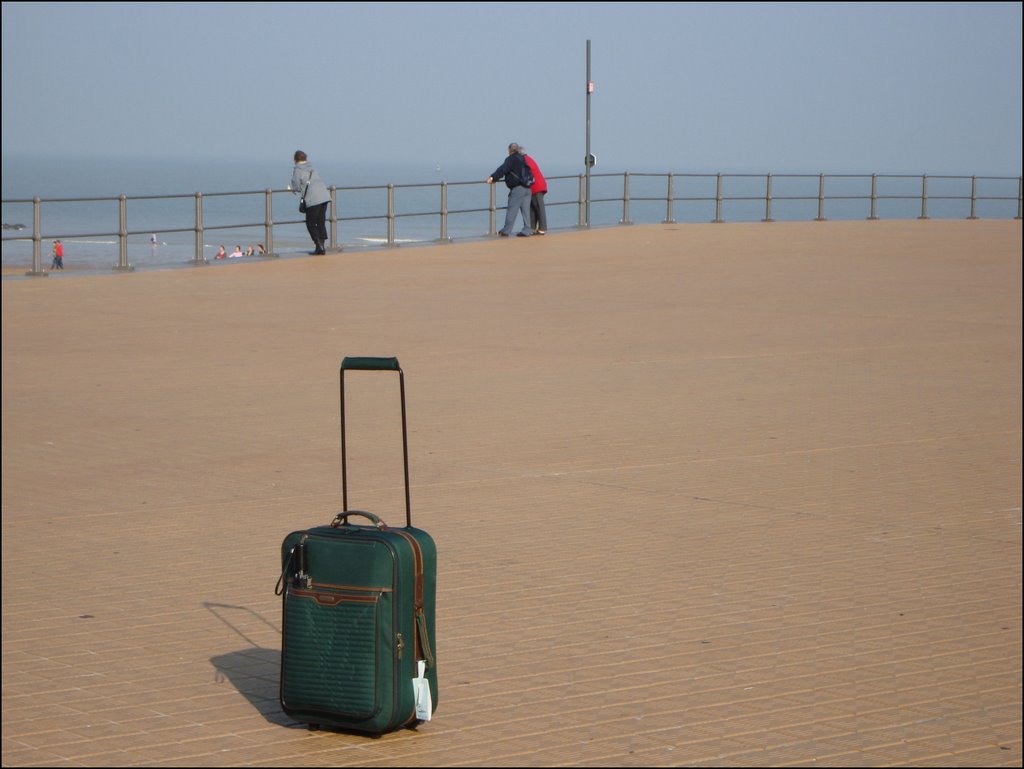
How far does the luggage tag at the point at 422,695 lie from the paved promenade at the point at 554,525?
87 millimetres

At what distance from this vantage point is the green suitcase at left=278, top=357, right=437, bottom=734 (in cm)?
464

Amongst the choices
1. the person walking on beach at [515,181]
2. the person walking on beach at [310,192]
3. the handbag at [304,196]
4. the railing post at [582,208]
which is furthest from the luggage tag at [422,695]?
the railing post at [582,208]

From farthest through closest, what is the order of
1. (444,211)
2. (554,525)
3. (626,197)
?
1. (626,197)
2. (444,211)
3. (554,525)

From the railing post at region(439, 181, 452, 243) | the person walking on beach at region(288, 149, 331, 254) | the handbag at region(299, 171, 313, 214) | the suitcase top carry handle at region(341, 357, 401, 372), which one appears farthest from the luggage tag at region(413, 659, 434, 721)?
the railing post at region(439, 181, 452, 243)

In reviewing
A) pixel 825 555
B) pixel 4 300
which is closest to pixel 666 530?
pixel 825 555

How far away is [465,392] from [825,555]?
207 inches

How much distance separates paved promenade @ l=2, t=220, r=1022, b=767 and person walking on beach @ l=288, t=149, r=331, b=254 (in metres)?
7.43

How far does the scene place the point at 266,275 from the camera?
2194 cm

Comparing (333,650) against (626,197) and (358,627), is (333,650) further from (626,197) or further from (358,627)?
(626,197)

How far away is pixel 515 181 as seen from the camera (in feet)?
89.5

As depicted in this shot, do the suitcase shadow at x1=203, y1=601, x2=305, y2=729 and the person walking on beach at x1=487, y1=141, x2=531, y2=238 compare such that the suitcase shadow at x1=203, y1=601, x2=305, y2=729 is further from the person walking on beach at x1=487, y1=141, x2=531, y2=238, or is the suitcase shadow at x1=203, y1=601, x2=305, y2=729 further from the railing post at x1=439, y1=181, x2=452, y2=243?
the railing post at x1=439, y1=181, x2=452, y2=243

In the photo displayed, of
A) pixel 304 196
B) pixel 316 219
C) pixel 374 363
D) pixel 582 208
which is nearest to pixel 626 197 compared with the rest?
pixel 582 208

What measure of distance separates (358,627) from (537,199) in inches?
946

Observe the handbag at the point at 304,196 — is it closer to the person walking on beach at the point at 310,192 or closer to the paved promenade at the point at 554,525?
the person walking on beach at the point at 310,192
